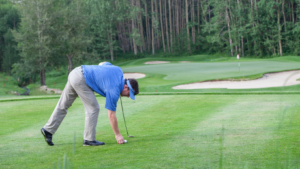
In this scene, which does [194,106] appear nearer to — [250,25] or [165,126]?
[165,126]

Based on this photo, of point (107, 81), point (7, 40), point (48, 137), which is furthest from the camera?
point (7, 40)

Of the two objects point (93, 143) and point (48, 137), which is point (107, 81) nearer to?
point (93, 143)

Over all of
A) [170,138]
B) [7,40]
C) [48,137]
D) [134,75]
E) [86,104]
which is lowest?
[134,75]

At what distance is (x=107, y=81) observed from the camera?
158 inches

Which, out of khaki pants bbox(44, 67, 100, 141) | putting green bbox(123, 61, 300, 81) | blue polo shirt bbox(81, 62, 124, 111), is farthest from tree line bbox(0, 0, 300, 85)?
blue polo shirt bbox(81, 62, 124, 111)

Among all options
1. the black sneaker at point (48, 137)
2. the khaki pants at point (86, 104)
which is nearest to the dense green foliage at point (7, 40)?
the khaki pants at point (86, 104)

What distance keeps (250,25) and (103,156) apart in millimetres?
42871

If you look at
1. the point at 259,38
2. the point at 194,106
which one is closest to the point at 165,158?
the point at 194,106

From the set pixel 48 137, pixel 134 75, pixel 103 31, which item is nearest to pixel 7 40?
pixel 103 31

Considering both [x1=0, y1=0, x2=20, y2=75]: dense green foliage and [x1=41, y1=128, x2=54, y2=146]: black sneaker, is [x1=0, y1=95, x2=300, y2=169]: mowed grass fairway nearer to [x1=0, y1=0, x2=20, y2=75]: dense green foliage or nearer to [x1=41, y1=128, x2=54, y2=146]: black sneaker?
[x1=41, y1=128, x2=54, y2=146]: black sneaker

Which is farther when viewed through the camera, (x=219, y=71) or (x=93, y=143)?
(x=219, y=71)

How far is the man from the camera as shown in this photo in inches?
157

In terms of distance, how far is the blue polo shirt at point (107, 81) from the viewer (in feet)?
13.0

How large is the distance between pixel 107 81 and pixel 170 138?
3.87 ft
